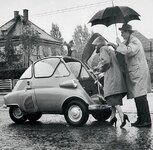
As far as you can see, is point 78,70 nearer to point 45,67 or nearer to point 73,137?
point 45,67

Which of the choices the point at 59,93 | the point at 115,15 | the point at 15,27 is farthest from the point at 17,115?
the point at 15,27

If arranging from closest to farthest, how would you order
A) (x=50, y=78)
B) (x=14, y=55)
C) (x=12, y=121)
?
(x=50, y=78)
(x=12, y=121)
(x=14, y=55)

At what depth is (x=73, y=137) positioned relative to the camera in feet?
22.8

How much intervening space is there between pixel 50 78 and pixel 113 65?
162 centimetres

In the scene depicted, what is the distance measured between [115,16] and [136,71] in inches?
61.3

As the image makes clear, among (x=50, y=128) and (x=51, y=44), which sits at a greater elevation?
(x=51, y=44)

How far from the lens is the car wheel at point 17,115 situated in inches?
377

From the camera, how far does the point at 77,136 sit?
7031 millimetres

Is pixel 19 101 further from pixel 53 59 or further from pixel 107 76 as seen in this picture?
pixel 107 76

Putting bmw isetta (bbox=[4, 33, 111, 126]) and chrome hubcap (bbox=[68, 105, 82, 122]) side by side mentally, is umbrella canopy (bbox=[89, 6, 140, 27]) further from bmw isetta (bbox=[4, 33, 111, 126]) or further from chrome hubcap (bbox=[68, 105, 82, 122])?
chrome hubcap (bbox=[68, 105, 82, 122])

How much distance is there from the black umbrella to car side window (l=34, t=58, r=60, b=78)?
1.25 m

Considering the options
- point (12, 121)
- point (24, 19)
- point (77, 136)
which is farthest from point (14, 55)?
point (77, 136)

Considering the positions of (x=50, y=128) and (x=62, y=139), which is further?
(x=50, y=128)

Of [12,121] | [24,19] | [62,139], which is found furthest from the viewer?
[24,19]
